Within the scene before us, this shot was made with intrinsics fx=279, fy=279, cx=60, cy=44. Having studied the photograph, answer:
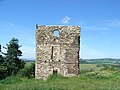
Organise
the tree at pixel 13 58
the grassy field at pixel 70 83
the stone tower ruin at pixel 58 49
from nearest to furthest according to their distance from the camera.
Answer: the grassy field at pixel 70 83 → the stone tower ruin at pixel 58 49 → the tree at pixel 13 58

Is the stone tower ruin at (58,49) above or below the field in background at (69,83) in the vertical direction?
above

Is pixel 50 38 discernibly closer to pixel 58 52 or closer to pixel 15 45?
pixel 58 52

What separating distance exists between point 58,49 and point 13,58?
1775cm

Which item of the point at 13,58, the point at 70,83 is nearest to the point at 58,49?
the point at 70,83

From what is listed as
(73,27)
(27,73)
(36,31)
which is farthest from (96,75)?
(27,73)

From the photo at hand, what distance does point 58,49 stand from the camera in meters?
27.6

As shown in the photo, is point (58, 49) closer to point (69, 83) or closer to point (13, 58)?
point (69, 83)

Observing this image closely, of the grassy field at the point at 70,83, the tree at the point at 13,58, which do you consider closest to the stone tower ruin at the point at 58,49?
the grassy field at the point at 70,83

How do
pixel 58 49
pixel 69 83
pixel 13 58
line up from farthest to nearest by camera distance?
pixel 13 58 < pixel 58 49 < pixel 69 83

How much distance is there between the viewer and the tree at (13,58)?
42.9 m

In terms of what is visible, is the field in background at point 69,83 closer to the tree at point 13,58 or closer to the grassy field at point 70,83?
the grassy field at point 70,83

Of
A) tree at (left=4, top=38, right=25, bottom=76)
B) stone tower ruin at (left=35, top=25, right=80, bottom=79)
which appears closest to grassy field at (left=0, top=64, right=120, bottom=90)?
stone tower ruin at (left=35, top=25, right=80, bottom=79)

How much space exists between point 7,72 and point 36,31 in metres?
16.9

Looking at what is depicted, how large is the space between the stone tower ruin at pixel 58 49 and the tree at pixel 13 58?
15839 mm
